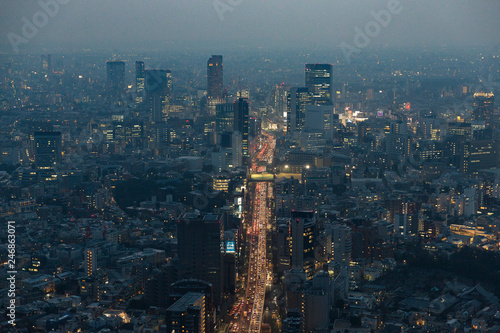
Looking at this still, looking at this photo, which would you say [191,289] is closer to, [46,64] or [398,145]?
[398,145]

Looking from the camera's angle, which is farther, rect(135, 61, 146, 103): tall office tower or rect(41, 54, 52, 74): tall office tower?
rect(135, 61, 146, 103): tall office tower

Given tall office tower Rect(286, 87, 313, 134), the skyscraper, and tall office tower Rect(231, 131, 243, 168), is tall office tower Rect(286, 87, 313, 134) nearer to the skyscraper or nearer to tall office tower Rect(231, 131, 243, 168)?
tall office tower Rect(231, 131, 243, 168)

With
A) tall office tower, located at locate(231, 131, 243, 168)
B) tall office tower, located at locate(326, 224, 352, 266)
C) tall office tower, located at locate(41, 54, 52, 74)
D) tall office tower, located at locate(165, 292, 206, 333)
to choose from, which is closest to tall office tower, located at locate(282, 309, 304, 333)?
tall office tower, located at locate(165, 292, 206, 333)

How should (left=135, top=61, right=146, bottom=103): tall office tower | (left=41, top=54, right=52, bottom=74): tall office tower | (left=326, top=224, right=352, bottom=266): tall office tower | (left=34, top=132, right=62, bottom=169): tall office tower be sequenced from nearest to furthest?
(left=326, top=224, right=352, bottom=266): tall office tower → (left=34, top=132, right=62, bottom=169): tall office tower → (left=41, top=54, right=52, bottom=74): tall office tower → (left=135, top=61, right=146, bottom=103): tall office tower

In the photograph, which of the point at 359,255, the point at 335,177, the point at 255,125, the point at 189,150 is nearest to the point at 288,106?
the point at 255,125

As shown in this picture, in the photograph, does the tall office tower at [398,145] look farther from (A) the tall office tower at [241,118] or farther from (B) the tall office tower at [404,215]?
(B) the tall office tower at [404,215]

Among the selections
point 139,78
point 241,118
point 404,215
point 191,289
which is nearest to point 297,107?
point 241,118

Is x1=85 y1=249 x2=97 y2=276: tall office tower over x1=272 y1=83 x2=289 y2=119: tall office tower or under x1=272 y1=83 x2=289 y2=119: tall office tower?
under

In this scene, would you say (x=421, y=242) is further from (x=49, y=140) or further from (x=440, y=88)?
(x=440, y=88)
